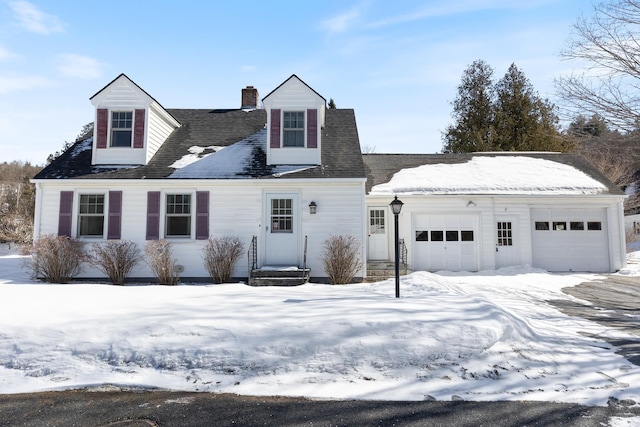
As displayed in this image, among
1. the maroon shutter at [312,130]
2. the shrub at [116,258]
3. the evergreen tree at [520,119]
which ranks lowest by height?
the shrub at [116,258]

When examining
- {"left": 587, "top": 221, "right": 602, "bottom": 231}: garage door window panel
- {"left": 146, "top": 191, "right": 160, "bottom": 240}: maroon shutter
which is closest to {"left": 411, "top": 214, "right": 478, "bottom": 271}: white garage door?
{"left": 587, "top": 221, "right": 602, "bottom": 231}: garage door window panel

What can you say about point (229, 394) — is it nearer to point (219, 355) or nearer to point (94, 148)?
point (219, 355)

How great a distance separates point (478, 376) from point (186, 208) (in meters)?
9.45

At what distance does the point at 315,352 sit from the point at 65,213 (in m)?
10.3

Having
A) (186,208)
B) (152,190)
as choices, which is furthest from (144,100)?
(186,208)

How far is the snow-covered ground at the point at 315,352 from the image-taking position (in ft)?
13.1

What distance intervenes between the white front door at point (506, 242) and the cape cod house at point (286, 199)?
1.6 inches

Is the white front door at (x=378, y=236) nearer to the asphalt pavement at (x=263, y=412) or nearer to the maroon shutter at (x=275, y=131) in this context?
the maroon shutter at (x=275, y=131)

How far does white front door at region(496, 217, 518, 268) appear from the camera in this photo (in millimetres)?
13641

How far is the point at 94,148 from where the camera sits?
38.4 feet

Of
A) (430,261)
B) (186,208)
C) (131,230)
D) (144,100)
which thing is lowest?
(430,261)

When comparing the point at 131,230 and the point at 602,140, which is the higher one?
the point at 602,140

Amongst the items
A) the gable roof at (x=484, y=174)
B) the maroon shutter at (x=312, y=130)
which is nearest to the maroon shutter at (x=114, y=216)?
the maroon shutter at (x=312, y=130)

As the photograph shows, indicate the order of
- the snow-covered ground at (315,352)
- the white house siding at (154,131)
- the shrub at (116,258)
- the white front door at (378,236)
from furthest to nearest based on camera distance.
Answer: the white front door at (378,236)
the white house siding at (154,131)
the shrub at (116,258)
the snow-covered ground at (315,352)
